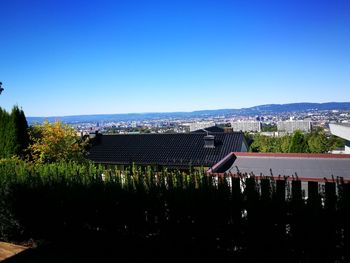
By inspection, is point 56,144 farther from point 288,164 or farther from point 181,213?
point 181,213

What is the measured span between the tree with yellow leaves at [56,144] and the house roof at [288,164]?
816cm

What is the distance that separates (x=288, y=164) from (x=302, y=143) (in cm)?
1488

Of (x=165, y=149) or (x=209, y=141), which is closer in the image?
(x=209, y=141)

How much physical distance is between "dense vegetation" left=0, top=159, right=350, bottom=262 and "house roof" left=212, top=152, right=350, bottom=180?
11827mm

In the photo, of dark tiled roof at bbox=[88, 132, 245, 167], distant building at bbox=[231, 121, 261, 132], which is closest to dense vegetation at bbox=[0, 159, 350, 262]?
dark tiled roof at bbox=[88, 132, 245, 167]

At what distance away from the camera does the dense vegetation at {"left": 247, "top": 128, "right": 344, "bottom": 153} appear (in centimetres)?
3219

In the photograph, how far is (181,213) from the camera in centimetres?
401

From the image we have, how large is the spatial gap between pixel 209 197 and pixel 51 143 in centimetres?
1511

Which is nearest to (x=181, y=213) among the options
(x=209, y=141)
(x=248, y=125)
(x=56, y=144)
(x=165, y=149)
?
(x=56, y=144)

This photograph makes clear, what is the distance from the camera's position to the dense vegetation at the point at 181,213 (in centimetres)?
325

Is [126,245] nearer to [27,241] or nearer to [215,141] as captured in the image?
[27,241]

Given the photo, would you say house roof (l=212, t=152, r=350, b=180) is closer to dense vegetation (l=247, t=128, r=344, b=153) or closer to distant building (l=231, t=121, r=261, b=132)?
dense vegetation (l=247, t=128, r=344, b=153)

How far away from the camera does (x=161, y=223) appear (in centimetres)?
417

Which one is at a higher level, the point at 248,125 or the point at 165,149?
the point at 165,149
